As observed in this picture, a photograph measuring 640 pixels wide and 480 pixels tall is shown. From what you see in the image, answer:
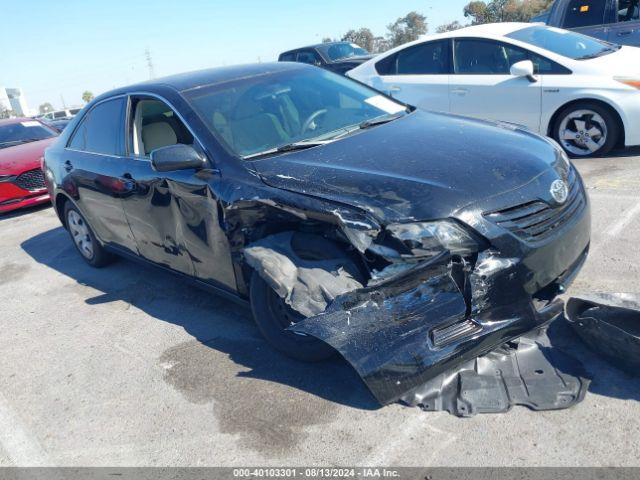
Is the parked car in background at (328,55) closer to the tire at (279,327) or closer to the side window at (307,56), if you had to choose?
the side window at (307,56)

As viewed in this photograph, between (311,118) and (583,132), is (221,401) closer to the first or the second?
(311,118)

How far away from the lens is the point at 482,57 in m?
6.88

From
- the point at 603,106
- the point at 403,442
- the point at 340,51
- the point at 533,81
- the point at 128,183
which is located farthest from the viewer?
the point at 340,51

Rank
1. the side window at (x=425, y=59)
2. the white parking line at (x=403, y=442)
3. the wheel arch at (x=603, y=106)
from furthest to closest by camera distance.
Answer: the side window at (x=425, y=59) → the wheel arch at (x=603, y=106) → the white parking line at (x=403, y=442)

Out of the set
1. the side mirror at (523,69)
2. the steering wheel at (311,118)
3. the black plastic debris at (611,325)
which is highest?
the steering wheel at (311,118)

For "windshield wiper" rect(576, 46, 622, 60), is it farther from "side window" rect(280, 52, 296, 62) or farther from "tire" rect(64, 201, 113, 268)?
"side window" rect(280, 52, 296, 62)

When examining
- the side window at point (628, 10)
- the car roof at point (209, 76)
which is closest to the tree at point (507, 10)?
the side window at point (628, 10)

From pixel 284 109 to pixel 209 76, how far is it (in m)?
0.74

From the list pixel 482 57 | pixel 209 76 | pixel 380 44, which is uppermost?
pixel 209 76

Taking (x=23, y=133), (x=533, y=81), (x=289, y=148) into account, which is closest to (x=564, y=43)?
(x=533, y=81)

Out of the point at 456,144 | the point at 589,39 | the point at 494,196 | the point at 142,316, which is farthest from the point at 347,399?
the point at 589,39

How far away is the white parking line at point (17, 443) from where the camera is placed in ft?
9.34

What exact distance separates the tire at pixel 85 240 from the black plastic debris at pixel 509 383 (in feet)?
12.3

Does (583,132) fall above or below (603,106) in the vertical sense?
below
